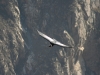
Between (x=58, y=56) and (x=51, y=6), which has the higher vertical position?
(x=51, y=6)

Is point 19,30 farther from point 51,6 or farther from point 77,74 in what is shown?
point 77,74

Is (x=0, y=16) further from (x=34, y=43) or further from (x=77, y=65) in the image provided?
(x=77, y=65)

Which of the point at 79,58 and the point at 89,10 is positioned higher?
the point at 89,10

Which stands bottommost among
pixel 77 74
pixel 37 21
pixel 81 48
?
pixel 77 74

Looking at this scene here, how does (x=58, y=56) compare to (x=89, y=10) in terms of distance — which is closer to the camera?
(x=58, y=56)

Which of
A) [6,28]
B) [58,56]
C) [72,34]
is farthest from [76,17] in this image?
[6,28]

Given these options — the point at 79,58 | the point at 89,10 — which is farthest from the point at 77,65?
the point at 89,10
